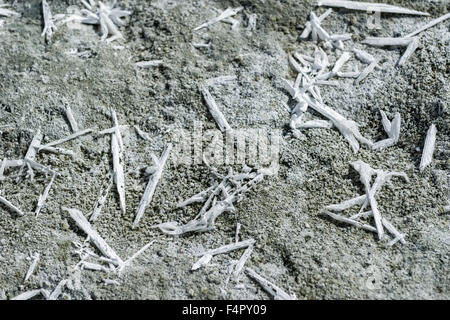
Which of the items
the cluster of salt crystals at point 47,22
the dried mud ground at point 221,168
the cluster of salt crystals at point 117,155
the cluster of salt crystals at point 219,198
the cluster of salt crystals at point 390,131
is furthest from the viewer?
the cluster of salt crystals at point 47,22

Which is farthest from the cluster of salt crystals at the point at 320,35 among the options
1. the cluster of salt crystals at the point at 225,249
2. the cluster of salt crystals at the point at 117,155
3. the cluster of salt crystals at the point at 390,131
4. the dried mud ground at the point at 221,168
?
the cluster of salt crystals at the point at 225,249

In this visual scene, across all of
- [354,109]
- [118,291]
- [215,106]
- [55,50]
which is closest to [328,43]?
[354,109]

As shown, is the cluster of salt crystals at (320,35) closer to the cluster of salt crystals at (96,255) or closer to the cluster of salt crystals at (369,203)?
the cluster of salt crystals at (369,203)

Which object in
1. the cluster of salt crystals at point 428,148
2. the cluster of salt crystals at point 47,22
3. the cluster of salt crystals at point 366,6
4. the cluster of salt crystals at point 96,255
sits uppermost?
the cluster of salt crystals at point 366,6

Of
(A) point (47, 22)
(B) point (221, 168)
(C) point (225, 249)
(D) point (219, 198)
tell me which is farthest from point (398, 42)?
(A) point (47, 22)

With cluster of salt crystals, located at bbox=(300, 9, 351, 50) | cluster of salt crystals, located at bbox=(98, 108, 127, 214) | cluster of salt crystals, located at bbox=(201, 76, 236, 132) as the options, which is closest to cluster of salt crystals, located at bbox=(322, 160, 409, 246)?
cluster of salt crystals, located at bbox=(201, 76, 236, 132)

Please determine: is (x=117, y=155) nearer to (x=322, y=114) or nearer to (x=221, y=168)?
(x=221, y=168)

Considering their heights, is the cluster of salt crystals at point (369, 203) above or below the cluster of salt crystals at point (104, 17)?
below
